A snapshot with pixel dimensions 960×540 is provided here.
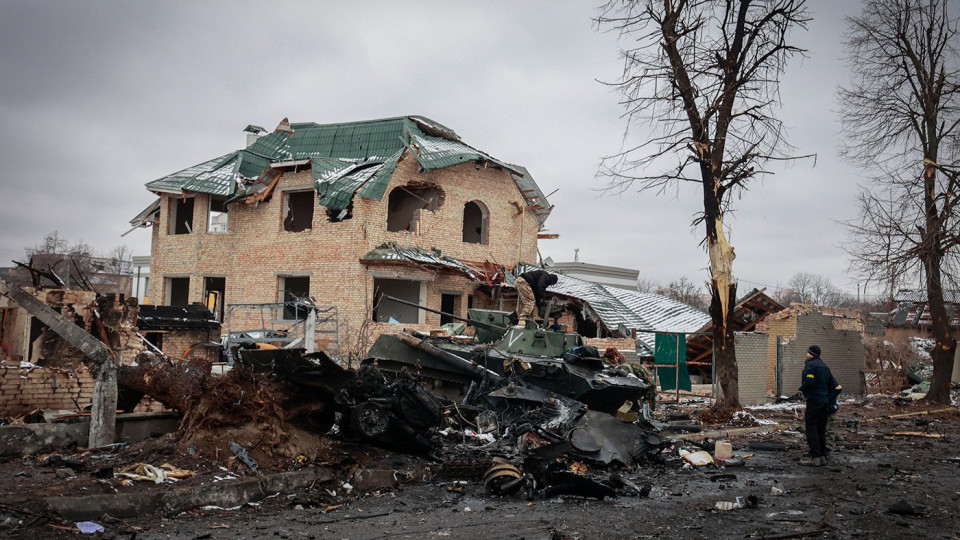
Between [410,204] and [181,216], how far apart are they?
874cm

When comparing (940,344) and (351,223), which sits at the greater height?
(351,223)

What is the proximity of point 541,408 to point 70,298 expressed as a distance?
7.29 meters

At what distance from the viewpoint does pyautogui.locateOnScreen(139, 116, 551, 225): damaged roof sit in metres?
23.1

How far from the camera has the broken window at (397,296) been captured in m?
23.7

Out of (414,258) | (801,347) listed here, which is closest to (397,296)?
(414,258)

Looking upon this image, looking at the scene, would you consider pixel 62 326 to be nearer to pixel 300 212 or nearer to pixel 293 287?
pixel 293 287

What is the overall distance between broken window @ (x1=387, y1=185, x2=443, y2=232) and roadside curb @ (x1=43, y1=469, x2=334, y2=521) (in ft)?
53.3

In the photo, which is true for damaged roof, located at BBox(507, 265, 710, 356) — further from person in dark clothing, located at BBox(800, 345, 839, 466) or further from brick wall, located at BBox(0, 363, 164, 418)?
brick wall, located at BBox(0, 363, 164, 418)

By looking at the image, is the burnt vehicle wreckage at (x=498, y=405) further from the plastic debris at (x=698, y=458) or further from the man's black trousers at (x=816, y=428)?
the man's black trousers at (x=816, y=428)

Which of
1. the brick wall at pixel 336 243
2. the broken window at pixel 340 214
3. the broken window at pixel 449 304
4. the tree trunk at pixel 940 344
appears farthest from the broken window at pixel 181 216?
the tree trunk at pixel 940 344

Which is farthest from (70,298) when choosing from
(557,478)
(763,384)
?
(763,384)

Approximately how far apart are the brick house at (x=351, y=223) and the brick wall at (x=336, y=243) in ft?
0.12

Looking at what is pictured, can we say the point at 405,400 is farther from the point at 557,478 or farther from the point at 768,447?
the point at 768,447

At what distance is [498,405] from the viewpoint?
10734mm
